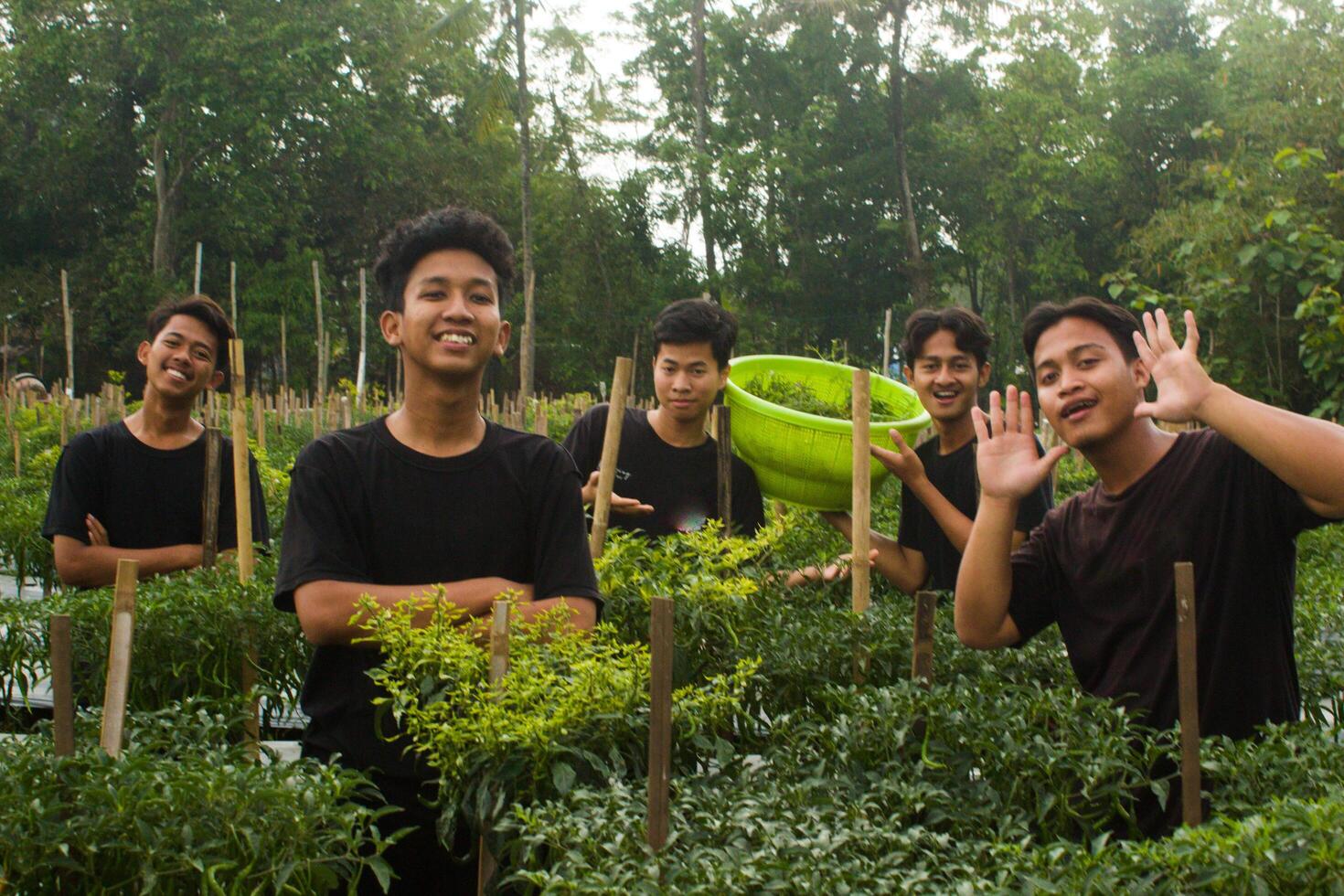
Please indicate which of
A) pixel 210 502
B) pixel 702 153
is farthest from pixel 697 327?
pixel 702 153

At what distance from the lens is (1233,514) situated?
2.73 m

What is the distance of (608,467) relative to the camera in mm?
4039

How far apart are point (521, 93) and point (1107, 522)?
74.0 ft

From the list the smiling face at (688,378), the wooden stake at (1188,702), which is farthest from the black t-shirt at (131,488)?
the wooden stake at (1188,702)

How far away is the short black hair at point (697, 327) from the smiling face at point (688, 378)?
19mm

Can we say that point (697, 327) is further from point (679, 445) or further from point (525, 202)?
point (525, 202)

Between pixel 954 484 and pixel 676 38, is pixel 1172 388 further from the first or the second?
pixel 676 38

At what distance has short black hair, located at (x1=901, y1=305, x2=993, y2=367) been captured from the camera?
166 inches

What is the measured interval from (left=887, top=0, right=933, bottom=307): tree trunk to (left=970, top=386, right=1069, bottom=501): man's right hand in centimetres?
3001

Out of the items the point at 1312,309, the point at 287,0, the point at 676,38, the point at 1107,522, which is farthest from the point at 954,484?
the point at 676,38

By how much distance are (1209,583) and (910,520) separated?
158 centimetres

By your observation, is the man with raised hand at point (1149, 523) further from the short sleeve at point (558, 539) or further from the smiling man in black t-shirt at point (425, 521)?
the smiling man in black t-shirt at point (425, 521)

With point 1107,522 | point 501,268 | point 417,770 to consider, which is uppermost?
point 501,268

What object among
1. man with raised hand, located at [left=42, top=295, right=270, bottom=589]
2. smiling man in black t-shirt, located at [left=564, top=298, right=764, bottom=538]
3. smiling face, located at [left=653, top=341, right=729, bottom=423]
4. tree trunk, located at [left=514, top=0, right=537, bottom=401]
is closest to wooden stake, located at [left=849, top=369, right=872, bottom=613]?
smiling man in black t-shirt, located at [left=564, top=298, right=764, bottom=538]
